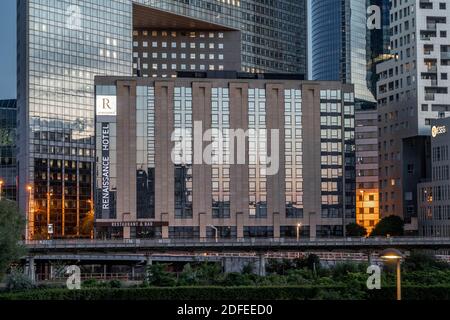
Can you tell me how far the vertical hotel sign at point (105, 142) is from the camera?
566 feet

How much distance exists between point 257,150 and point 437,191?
111ft

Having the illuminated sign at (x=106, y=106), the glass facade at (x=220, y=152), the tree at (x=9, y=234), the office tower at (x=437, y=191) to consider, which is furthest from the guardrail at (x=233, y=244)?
the illuminated sign at (x=106, y=106)

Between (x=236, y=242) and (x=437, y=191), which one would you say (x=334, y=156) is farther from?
(x=236, y=242)

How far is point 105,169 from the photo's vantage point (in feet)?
569

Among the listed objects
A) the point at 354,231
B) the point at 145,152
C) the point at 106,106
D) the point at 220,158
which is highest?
the point at 106,106

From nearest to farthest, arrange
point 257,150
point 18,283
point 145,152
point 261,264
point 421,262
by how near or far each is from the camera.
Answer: point 18,283, point 421,262, point 261,264, point 145,152, point 257,150

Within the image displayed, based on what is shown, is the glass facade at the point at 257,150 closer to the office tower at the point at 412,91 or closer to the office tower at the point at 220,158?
the office tower at the point at 220,158

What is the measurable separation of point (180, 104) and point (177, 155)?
958cm

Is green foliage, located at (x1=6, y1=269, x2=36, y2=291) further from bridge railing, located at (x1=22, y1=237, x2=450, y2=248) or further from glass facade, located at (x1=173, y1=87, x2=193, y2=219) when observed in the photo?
glass facade, located at (x1=173, y1=87, x2=193, y2=219)

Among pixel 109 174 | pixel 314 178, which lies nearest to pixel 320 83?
pixel 314 178

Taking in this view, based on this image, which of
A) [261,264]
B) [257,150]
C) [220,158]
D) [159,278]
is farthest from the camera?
[257,150]

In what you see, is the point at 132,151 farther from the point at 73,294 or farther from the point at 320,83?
the point at 73,294

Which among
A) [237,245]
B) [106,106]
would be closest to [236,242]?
[237,245]

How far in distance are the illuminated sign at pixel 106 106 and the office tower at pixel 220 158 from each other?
10.2 inches
